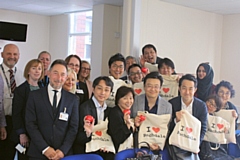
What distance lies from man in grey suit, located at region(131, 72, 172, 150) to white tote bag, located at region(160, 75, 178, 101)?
481 millimetres

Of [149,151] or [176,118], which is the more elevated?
[176,118]

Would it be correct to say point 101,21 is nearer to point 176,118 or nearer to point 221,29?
point 221,29

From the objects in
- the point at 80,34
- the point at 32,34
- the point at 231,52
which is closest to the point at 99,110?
the point at 231,52

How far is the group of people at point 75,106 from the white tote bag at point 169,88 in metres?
0.04

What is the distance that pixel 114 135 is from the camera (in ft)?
9.77

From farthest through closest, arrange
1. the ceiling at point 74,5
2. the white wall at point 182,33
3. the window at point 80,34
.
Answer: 1. the window at point 80,34
2. the ceiling at point 74,5
3. the white wall at point 182,33

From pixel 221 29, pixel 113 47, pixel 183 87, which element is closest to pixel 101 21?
pixel 113 47

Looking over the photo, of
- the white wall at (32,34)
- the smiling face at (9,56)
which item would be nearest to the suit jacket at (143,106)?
the smiling face at (9,56)

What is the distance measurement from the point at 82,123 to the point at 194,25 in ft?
16.0

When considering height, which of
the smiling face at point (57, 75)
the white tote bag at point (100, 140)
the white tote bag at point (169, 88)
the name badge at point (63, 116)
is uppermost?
the smiling face at point (57, 75)

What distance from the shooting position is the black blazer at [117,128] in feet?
9.69

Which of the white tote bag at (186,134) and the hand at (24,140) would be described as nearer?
the hand at (24,140)

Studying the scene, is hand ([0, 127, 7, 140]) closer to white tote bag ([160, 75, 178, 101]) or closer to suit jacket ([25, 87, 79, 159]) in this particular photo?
suit jacket ([25, 87, 79, 159])

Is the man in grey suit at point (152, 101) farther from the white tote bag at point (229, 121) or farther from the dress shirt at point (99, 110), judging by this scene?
the white tote bag at point (229, 121)
